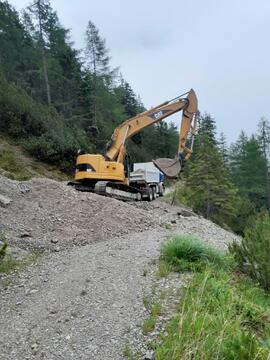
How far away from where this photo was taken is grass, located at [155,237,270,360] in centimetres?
389

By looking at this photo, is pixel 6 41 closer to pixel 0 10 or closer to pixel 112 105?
pixel 0 10

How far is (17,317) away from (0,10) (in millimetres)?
45235

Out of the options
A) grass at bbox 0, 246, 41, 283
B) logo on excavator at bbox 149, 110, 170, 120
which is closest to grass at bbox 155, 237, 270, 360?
grass at bbox 0, 246, 41, 283

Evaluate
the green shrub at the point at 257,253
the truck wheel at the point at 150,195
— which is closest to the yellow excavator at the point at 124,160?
the truck wheel at the point at 150,195

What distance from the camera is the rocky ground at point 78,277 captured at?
15.7 ft

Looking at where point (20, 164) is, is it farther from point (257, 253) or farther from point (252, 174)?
point (252, 174)

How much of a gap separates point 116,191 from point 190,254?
30.9 ft

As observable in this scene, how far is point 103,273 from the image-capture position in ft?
22.9

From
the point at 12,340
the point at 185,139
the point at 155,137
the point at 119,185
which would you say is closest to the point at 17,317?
the point at 12,340

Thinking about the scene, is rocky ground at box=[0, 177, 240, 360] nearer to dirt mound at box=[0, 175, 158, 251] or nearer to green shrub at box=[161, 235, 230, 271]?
dirt mound at box=[0, 175, 158, 251]

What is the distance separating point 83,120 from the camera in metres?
41.8

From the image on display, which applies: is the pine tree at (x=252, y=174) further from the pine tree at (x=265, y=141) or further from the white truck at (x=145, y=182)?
the white truck at (x=145, y=182)

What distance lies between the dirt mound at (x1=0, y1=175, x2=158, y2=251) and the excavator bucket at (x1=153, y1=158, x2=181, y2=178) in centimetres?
344

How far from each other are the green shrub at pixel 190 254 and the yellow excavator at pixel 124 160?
8.50 metres
